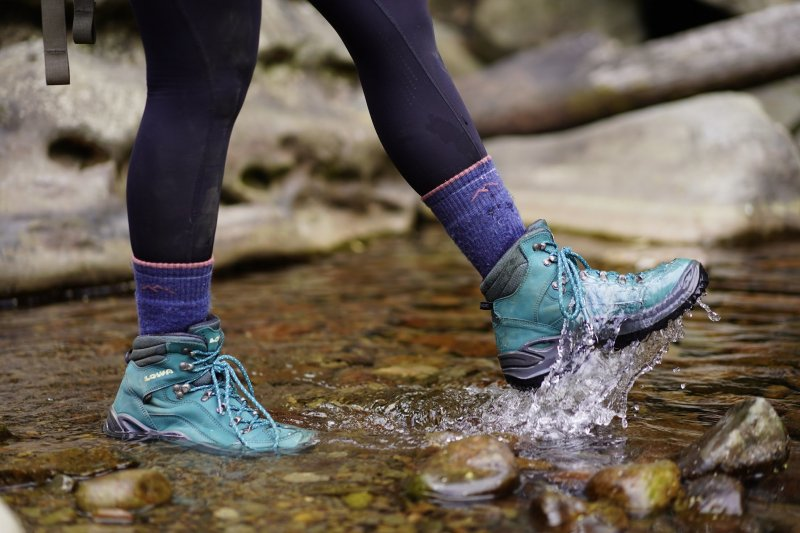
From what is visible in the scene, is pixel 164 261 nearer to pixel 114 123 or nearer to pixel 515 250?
pixel 515 250

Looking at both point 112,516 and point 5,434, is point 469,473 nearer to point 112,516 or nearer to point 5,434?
point 112,516

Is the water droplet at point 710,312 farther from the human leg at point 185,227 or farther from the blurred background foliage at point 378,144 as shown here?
the blurred background foliage at point 378,144

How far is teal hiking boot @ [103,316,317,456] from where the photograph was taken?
188 centimetres

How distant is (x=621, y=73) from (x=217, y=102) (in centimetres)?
529

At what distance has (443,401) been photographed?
2234mm

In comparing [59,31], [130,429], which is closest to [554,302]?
[130,429]

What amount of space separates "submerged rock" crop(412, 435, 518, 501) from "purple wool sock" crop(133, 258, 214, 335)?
591mm

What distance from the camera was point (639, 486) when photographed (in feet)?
5.04

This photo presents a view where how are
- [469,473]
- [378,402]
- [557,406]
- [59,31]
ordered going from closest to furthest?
[469,473], [59,31], [557,406], [378,402]

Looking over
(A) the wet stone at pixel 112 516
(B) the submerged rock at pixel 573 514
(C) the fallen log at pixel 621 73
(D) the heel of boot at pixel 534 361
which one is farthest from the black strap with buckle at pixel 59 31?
(C) the fallen log at pixel 621 73

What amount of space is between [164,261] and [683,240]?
3.97 meters

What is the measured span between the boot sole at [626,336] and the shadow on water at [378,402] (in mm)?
62

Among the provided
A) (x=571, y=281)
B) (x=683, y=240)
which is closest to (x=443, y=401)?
(x=571, y=281)

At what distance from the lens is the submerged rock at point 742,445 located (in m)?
1.64
